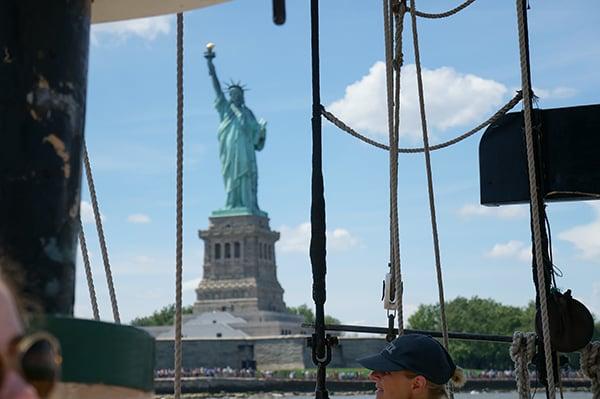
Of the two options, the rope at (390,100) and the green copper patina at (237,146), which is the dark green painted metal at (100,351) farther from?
the green copper patina at (237,146)

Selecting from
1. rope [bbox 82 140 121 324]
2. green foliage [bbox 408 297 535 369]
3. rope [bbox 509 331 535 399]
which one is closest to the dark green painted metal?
rope [bbox 82 140 121 324]

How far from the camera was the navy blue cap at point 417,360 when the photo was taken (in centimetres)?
172

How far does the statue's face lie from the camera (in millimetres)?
46250

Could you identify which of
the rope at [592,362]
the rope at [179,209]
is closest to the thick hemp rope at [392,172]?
the rope at [592,362]

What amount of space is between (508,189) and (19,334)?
8.48 ft

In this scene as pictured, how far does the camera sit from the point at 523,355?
269 cm

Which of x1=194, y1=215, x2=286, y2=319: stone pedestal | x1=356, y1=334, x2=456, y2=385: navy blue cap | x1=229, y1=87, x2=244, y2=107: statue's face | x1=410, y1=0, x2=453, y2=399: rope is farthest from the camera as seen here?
x1=229, y1=87, x2=244, y2=107: statue's face

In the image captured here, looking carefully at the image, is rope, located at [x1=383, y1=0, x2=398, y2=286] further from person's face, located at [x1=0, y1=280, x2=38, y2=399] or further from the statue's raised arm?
the statue's raised arm

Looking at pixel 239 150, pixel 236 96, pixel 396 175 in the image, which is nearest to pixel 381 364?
pixel 396 175

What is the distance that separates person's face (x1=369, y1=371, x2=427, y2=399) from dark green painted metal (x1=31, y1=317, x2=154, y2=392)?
845 mm

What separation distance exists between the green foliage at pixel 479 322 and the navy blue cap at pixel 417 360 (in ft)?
158

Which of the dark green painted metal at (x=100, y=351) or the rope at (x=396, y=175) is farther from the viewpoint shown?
the rope at (x=396, y=175)

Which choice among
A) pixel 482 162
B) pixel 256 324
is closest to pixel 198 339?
pixel 256 324

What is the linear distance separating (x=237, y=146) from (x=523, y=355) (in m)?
42.9
